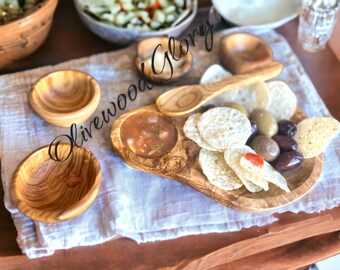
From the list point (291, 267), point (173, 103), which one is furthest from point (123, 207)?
point (291, 267)

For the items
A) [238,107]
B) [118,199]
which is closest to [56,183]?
[118,199]

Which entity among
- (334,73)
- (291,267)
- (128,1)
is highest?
(128,1)

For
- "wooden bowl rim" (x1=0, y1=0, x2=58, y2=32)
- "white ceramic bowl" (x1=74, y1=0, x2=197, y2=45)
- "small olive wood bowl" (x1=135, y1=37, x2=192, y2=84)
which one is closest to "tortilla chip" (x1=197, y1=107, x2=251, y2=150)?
"small olive wood bowl" (x1=135, y1=37, x2=192, y2=84)

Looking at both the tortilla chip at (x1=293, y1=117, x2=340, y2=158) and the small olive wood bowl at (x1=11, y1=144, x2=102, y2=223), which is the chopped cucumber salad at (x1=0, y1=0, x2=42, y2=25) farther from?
the tortilla chip at (x1=293, y1=117, x2=340, y2=158)

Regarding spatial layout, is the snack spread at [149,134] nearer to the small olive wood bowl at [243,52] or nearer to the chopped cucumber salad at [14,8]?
the small olive wood bowl at [243,52]

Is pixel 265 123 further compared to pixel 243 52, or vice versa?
pixel 243 52

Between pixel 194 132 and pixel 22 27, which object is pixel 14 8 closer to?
pixel 22 27

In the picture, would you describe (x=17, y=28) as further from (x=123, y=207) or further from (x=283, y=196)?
(x=283, y=196)
